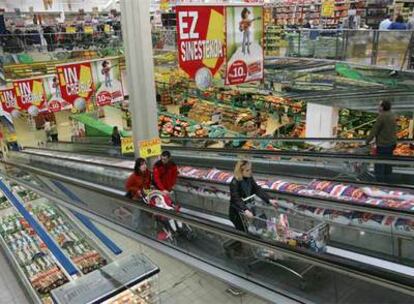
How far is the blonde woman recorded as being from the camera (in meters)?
4.76

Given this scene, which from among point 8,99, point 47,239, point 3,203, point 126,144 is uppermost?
point 126,144

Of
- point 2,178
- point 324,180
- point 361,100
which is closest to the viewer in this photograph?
point 324,180

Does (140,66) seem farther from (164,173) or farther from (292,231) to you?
(292,231)

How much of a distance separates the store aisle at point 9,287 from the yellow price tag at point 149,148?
2643 mm

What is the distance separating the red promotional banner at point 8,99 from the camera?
1379cm

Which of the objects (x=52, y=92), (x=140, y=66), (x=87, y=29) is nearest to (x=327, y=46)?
(x=140, y=66)

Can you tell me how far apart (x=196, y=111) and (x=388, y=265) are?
14.6 m

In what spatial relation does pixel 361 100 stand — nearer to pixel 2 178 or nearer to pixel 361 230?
pixel 361 230

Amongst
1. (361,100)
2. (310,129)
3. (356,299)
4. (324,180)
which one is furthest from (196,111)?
(356,299)

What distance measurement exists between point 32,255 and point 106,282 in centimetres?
248

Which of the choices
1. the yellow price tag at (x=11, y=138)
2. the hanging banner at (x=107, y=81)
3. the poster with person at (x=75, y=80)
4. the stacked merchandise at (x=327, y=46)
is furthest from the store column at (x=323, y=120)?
the yellow price tag at (x=11, y=138)

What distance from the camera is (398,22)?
38.5 feet

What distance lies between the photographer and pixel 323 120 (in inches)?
514

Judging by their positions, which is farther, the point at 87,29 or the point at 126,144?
the point at 87,29
